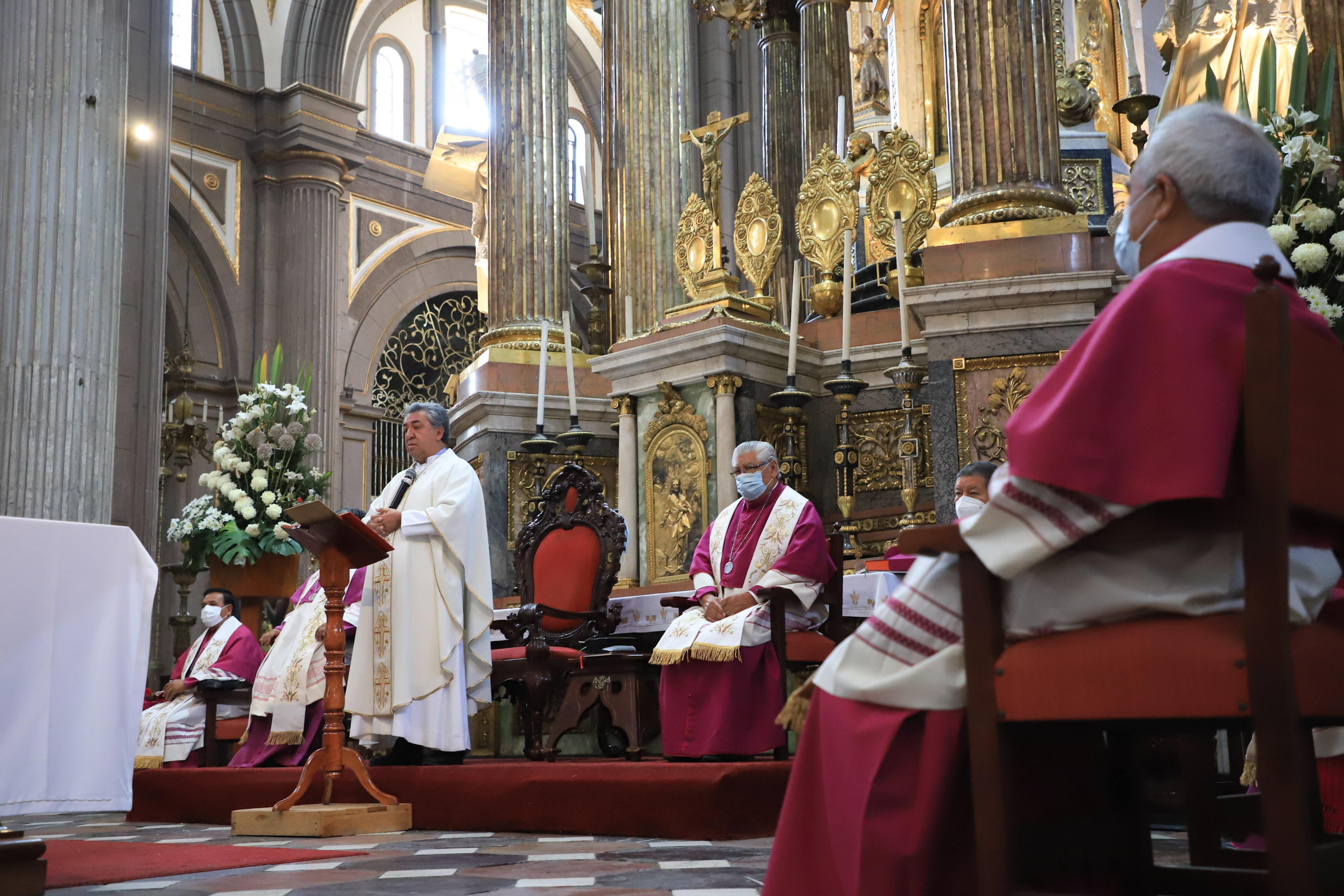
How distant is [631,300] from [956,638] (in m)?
6.54

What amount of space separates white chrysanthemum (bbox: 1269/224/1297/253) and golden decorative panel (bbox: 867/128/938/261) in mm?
3438

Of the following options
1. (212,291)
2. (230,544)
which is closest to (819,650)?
(230,544)

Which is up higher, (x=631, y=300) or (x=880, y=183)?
(x=880, y=183)

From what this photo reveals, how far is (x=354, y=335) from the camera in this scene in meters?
18.1

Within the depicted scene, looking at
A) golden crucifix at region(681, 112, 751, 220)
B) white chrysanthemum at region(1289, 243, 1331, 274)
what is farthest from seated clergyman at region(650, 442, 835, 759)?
golden crucifix at region(681, 112, 751, 220)

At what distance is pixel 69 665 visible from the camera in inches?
130

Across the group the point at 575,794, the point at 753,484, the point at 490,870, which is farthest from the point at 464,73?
the point at 490,870

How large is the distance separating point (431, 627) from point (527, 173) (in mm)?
4624

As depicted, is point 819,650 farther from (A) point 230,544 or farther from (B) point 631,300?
(A) point 230,544

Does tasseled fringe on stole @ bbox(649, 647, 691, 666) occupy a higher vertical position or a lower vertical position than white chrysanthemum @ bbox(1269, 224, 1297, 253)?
lower

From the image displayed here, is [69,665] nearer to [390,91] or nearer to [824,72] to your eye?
[824,72]

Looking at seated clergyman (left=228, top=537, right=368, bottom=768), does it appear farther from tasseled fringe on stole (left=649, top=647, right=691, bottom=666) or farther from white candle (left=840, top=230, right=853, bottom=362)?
white candle (left=840, top=230, right=853, bottom=362)

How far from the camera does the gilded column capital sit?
6.81 m

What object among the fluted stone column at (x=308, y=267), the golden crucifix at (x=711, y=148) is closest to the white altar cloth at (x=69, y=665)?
the golden crucifix at (x=711, y=148)
